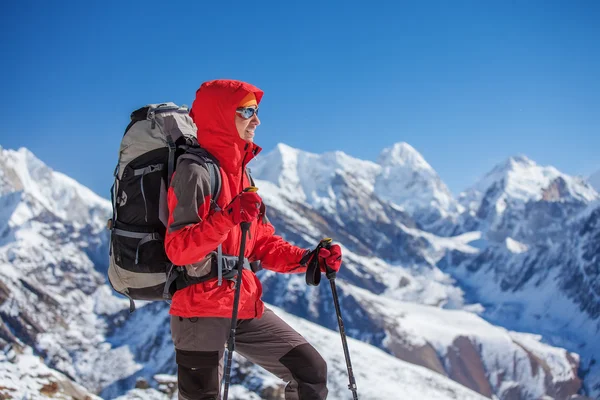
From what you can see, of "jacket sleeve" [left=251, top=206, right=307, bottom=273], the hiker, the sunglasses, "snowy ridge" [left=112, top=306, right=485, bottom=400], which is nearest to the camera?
the hiker

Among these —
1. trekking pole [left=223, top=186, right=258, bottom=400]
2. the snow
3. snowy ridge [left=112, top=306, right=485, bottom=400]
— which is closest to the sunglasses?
trekking pole [left=223, top=186, right=258, bottom=400]

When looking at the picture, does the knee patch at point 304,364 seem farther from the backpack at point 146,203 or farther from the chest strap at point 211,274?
the backpack at point 146,203

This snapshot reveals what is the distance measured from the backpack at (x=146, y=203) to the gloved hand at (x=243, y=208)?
63 cm

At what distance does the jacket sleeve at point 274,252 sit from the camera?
326 inches

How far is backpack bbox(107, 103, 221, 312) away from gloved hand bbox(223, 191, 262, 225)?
0.63 meters

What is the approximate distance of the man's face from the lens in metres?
7.59

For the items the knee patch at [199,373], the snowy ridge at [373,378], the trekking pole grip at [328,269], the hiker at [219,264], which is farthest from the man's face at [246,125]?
the snowy ridge at [373,378]

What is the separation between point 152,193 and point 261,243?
1872 mm

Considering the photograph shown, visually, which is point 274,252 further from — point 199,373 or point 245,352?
point 199,373

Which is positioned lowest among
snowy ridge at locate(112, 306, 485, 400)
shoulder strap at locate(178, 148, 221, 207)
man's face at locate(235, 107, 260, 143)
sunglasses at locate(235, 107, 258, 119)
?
snowy ridge at locate(112, 306, 485, 400)

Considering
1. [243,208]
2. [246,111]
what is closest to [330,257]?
[243,208]

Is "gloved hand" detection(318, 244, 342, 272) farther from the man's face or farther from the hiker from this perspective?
the man's face

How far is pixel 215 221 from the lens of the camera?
21.6 ft

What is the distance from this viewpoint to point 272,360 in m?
7.44
